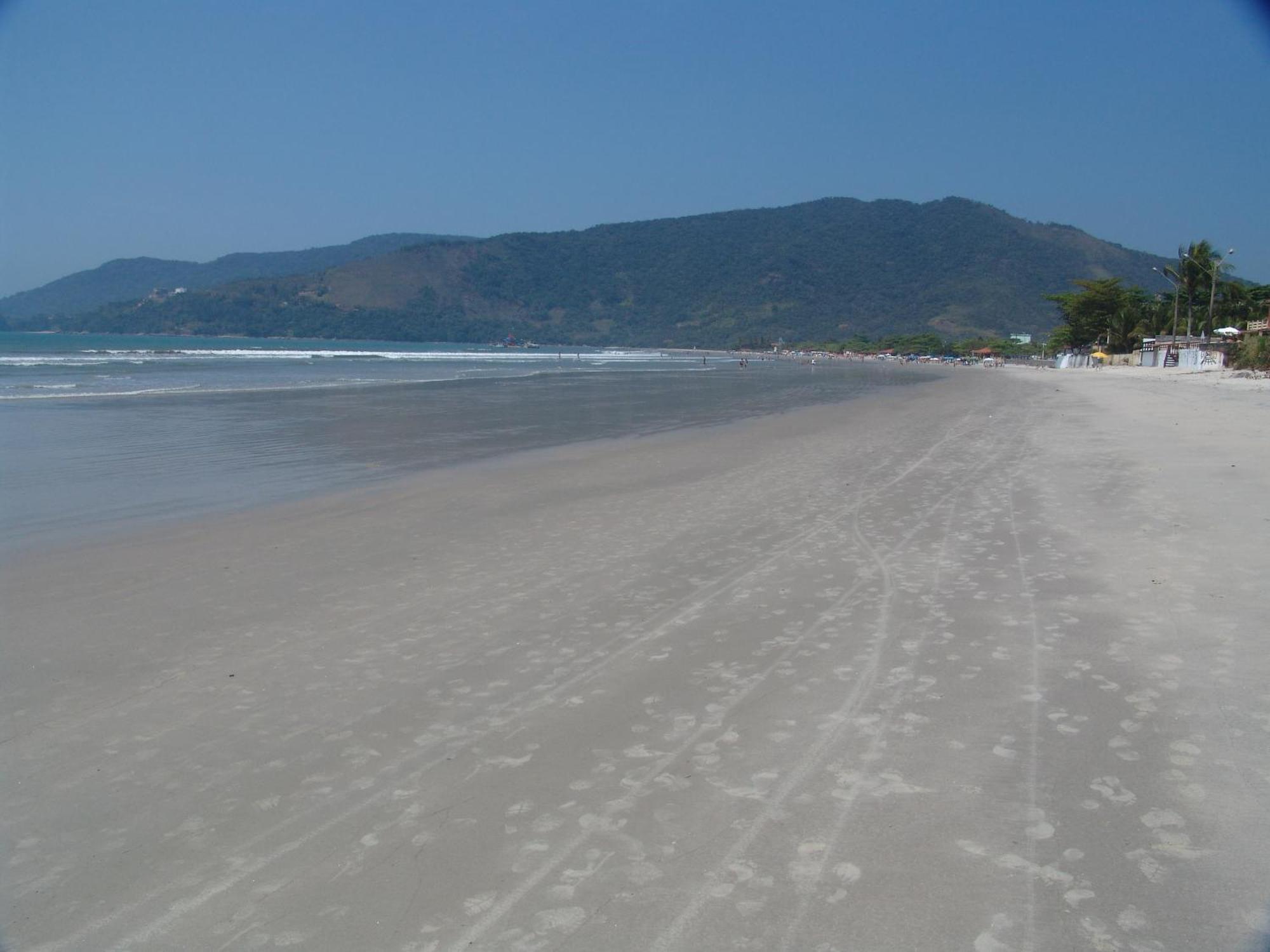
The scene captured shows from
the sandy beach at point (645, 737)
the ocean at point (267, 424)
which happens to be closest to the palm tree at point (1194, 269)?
the ocean at point (267, 424)

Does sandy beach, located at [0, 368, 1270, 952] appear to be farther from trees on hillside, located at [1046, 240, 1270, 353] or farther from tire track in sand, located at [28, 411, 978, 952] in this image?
trees on hillside, located at [1046, 240, 1270, 353]

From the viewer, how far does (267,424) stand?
19.5 m

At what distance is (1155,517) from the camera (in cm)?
877

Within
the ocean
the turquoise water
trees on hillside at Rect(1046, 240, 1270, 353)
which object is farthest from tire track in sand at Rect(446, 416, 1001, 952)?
trees on hillside at Rect(1046, 240, 1270, 353)

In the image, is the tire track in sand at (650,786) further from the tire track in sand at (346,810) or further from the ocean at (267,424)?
the ocean at (267,424)

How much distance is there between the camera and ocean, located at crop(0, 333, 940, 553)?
35.6ft

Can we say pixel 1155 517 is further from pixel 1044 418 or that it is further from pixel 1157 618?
pixel 1044 418

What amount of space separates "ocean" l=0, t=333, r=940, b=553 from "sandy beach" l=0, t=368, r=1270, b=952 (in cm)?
269

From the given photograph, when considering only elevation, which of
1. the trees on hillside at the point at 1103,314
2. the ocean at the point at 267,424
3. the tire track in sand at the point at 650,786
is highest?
the trees on hillside at the point at 1103,314

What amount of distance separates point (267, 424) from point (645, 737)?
1730 centimetres

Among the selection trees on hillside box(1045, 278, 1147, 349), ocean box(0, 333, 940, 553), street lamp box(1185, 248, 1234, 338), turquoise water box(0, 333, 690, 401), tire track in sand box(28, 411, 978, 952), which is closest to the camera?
tire track in sand box(28, 411, 978, 952)

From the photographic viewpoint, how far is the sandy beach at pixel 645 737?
2.98m

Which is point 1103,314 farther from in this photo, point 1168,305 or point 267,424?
point 267,424

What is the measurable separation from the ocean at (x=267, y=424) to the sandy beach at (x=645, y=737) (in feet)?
8.82
